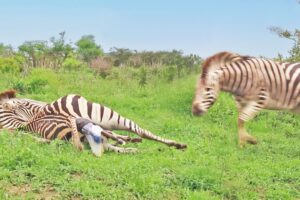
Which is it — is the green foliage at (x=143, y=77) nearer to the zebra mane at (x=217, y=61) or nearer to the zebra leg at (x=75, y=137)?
the zebra mane at (x=217, y=61)

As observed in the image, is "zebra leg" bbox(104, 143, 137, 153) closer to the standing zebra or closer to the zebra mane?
the standing zebra

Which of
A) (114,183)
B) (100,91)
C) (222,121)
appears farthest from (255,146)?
(100,91)

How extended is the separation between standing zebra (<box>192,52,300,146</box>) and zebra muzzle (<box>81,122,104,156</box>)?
1.42m

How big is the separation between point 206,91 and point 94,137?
1701 mm

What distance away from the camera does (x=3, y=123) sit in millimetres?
8945

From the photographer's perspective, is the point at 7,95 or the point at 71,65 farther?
the point at 71,65

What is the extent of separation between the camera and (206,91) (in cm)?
787

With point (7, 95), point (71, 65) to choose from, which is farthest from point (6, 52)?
point (7, 95)

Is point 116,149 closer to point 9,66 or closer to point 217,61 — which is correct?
point 217,61

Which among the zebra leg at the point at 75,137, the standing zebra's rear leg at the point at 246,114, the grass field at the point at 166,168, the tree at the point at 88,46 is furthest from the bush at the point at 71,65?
the tree at the point at 88,46

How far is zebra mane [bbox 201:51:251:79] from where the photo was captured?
7730 millimetres

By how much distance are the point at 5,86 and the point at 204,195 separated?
32.8ft

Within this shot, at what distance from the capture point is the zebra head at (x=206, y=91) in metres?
7.83

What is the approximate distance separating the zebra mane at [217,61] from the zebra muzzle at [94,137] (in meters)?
1.65
